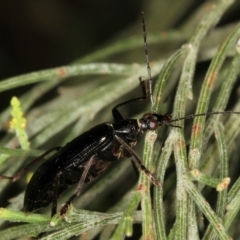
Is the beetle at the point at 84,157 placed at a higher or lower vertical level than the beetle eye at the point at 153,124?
higher

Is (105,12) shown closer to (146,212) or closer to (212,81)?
(212,81)

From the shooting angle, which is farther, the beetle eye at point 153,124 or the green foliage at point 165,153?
the beetle eye at point 153,124

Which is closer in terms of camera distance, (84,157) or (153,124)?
(153,124)

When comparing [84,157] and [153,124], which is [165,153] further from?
[84,157]

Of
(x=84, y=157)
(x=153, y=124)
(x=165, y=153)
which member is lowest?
(x=165, y=153)

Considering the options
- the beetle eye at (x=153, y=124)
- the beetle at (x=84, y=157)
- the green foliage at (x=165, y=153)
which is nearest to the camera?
the green foliage at (x=165, y=153)

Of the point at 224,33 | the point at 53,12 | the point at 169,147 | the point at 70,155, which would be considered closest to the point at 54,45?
the point at 53,12

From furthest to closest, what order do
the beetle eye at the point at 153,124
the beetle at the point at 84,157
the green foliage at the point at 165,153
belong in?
the beetle at the point at 84,157, the beetle eye at the point at 153,124, the green foliage at the point at 165,153

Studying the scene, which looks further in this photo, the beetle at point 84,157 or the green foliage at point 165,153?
the beetle at point 84,157

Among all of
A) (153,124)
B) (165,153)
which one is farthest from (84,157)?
(165,153)

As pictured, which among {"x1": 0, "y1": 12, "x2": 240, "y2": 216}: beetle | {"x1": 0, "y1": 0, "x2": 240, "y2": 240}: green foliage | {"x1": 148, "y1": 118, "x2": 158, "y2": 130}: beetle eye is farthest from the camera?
{"x1": 0, "y1": 12, "x2": 240, "y2": 216}: beetle

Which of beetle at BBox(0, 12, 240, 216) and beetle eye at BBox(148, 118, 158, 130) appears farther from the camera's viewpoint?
beetle at BBox(0, 12, 240, 216)
